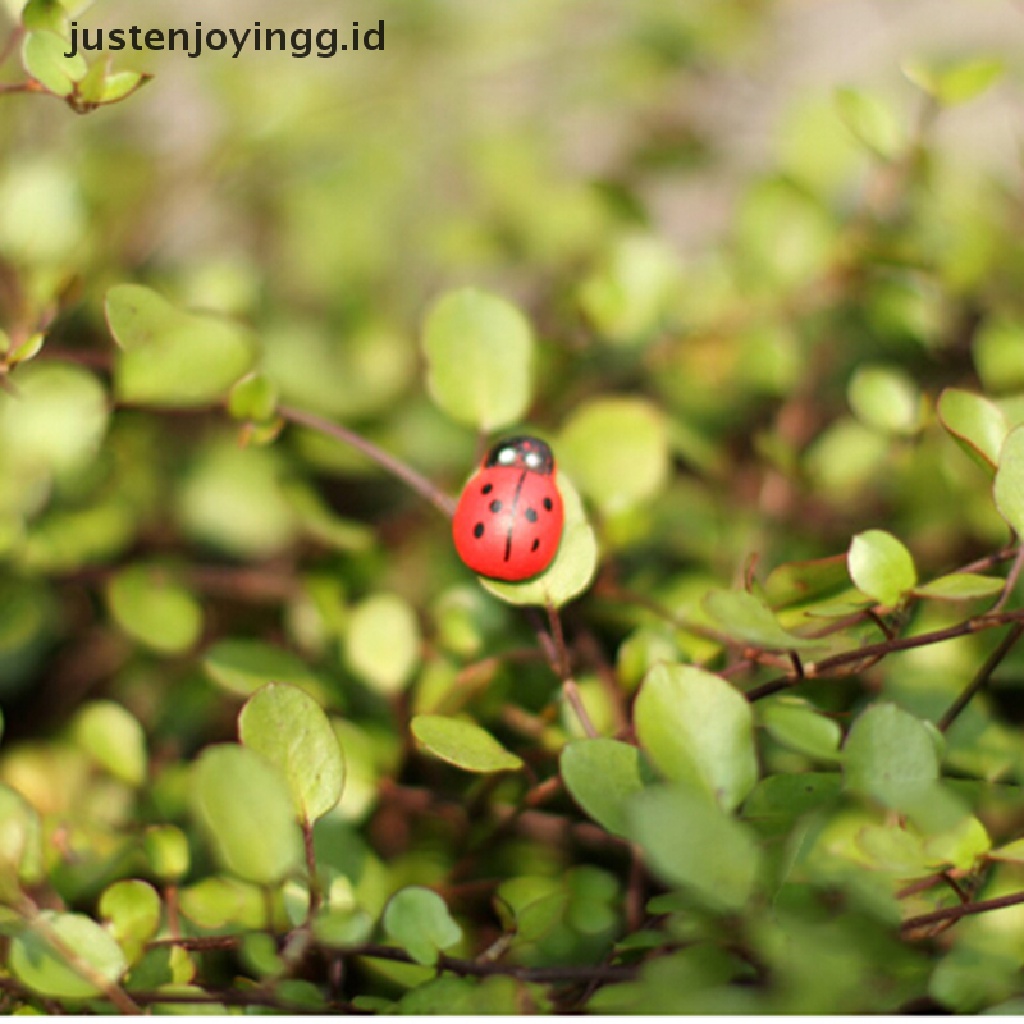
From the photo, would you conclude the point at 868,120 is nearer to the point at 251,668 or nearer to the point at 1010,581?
the point at 1010,581

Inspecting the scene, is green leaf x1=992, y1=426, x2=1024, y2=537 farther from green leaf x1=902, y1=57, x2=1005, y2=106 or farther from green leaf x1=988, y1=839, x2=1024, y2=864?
green leaf x1=902, y1=57, x2=1005, y2=106

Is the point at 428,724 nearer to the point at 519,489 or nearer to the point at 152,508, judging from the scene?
the point at 519,489

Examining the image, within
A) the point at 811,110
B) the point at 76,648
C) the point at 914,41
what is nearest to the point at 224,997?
the point at 76,648

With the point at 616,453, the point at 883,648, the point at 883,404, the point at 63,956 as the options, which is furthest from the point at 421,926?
the point at 883,404

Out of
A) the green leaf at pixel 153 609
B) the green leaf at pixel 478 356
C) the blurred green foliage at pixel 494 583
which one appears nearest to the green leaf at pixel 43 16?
the blurred green foliage at pixel 494 583

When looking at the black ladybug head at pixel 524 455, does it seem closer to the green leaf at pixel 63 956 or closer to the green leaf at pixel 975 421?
the green leaf at pixel 975 421

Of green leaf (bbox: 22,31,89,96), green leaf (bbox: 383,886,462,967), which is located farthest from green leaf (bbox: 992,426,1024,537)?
green leaf (bbox: 22,31,89,96)

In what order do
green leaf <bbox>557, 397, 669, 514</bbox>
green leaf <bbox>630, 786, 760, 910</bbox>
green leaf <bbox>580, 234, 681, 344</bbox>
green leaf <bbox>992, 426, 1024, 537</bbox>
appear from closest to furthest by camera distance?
green leaf <bbox>630, 786, 760, 910</bbox>, green leaf <bbox>992, 426, 1024, 537</bbox>, green leaf <bbox>557, 397, 669, 514</bbox>, green leaf <bbox>580, 234, 681, 344</bbox>
